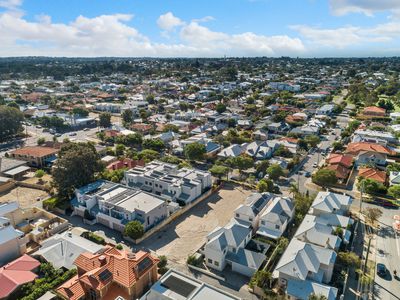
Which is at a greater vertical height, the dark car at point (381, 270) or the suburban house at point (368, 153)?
the suburban house at point (368, 153)

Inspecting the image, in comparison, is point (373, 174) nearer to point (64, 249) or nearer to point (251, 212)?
point (251, 212)

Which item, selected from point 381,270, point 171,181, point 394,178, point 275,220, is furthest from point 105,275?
point 394,178

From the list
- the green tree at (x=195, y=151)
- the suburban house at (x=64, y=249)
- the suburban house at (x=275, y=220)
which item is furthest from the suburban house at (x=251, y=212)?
the green tree at (x=195, y=151)

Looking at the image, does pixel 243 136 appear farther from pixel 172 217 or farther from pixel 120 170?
pixel 172 217

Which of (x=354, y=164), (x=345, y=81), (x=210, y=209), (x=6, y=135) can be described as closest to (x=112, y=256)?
(x=210, y=209)

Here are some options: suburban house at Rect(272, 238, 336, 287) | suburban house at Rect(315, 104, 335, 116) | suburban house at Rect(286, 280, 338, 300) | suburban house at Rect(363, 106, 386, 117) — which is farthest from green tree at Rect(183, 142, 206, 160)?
suburban house at Rect(363, 106, 386, 117)

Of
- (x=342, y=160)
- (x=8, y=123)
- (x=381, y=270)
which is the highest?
(x=8, y=123)

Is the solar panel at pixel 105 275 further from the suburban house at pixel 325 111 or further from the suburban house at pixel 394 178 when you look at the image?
the suburban house at pixel 325 111
